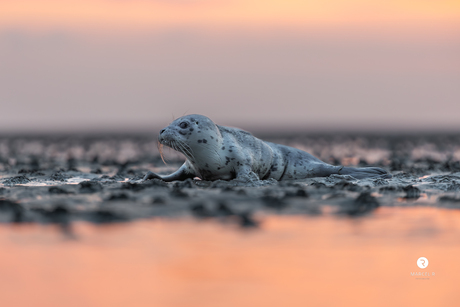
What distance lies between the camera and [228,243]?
204 inches

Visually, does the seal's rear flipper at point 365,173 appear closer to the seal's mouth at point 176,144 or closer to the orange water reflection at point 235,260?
the seal's mouth at point 176,144

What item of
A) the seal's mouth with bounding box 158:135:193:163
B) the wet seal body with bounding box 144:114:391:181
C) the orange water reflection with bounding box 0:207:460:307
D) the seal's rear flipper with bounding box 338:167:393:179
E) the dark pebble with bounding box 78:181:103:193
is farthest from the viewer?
the seal's rear flipper with bounding box 338:167:393:179

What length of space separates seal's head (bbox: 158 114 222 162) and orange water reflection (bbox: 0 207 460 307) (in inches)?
122

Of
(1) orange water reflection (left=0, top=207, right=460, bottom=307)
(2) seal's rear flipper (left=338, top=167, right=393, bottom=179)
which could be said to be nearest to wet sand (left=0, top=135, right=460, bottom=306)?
(1) orange water reflection (left=0, top=207, right=460, bottom=307)

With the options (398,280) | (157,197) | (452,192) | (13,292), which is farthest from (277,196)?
(13,292)

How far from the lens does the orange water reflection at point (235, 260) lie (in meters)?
4.05

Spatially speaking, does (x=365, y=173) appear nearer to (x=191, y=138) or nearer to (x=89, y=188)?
(x=191, y=138)

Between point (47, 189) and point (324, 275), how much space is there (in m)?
5.16

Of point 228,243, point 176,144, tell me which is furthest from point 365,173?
point 228,243

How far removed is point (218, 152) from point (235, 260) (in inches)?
184

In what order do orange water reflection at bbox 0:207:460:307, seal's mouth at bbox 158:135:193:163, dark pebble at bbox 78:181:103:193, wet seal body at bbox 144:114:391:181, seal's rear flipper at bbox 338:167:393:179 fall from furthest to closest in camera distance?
seal's rear flipper at bbox 338:167:393:179
wet seal body at bbox 144:114:391:181
seal's mouth at bbox 158:135:193:163
dark pebble at bbox 78:181:103:193
orange water reflection at bbox 0:207:460:307

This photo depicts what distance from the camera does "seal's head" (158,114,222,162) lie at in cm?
908

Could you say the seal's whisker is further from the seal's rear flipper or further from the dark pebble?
the seal's rear flipper

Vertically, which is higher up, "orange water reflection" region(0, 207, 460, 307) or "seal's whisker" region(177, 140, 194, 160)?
"seal's whisker" region(177, 140, 194, 160)
